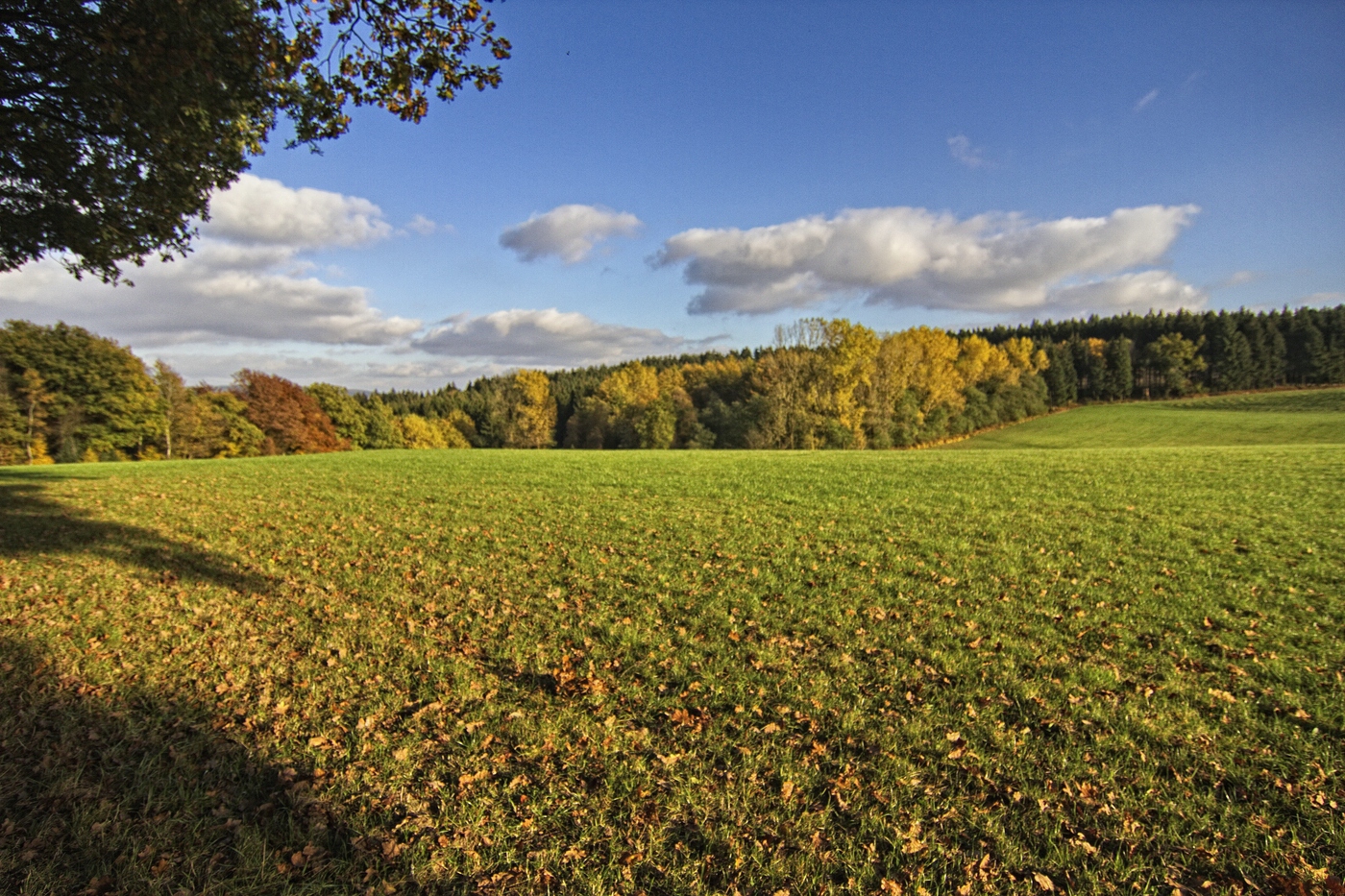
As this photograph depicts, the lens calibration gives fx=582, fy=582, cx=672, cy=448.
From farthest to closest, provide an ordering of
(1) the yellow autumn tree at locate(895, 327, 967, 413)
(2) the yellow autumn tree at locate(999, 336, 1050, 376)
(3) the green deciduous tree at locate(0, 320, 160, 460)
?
(2) the yellow autumn tree at locate(999, 336, 1050, 376), (1) the yellow autumn tree at locate(895, 327, 967, 413), (3) the green deciduous tree at locate(0, 320, 160, 460)

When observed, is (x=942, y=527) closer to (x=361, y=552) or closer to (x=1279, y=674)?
(x=1279, y=674)

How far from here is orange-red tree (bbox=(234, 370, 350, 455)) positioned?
75.8 meters

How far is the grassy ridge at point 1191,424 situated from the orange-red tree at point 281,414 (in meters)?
81.2

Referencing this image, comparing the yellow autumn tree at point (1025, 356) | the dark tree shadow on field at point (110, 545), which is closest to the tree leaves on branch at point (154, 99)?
the dark tree shadow on field at point (110, 545)

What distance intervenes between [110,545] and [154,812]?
1100 cm

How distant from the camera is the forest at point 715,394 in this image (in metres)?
57.8

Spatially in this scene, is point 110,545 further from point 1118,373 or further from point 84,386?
point 1118,373

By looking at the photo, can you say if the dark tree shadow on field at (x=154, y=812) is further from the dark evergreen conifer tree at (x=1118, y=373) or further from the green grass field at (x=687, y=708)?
the dark evergreen conifer tree at (x=1118, y=373)

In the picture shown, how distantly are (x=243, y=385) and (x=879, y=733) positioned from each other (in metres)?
94.3

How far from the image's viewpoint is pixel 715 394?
288 ft

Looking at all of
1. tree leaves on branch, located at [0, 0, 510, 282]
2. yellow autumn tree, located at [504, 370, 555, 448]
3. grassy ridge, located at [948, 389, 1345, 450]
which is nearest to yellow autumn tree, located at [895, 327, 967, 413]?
grassy ridge, located at [948, 389, 1345, 450]

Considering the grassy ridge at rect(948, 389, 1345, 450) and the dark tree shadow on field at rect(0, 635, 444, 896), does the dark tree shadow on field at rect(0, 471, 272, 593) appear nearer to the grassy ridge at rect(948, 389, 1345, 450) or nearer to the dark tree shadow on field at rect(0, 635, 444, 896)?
the dark tree shadow on field at rect(0, 635, 444, 896)

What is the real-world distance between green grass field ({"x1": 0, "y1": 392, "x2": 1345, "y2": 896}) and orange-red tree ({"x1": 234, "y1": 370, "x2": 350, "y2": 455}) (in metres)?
73.6

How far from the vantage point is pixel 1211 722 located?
18.5 feet
